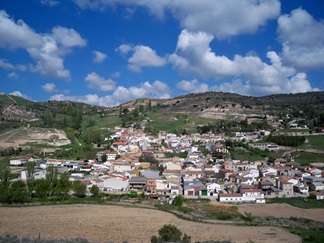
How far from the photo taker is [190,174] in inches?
1654

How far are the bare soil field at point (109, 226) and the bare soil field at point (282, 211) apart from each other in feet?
15.1

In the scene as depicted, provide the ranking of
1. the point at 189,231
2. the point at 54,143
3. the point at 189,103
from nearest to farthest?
the point at 189,231 → the point at 54,143 → the point at 189,103

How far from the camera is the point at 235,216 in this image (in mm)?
25078

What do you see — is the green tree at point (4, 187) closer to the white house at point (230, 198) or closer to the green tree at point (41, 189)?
the green tree at point (41, 189)

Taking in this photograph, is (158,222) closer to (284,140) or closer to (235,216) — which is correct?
(235,216)

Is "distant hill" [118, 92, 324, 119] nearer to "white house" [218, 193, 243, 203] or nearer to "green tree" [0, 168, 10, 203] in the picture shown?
"white house" [218, 193, 243, 203]

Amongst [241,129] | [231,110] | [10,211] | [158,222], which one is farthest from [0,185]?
[231,110]

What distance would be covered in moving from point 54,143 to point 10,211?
116 ft

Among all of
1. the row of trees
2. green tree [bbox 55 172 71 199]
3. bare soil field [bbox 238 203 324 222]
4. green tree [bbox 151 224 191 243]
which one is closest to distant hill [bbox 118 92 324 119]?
the row of trees

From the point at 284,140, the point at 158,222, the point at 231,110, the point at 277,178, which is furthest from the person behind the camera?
the point at 231,110

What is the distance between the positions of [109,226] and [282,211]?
583 inches

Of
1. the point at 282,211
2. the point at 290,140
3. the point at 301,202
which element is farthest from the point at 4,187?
the point at 290,140

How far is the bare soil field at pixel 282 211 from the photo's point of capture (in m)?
26.5

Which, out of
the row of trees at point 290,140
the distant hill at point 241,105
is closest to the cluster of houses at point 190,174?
the row of trees at point 290,140
